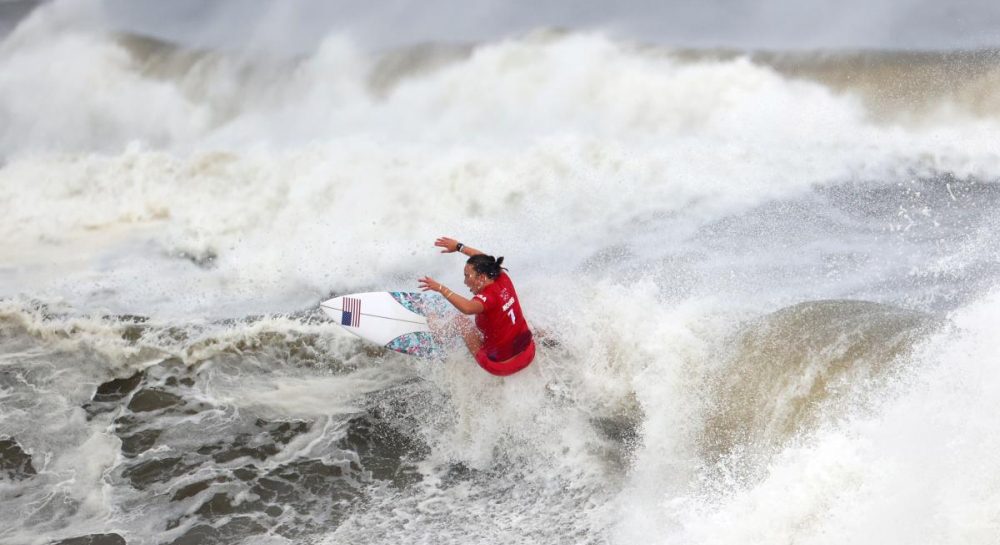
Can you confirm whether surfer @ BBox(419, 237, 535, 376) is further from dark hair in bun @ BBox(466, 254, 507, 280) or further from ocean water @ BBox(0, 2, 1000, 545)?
ocean water @ BBox(0, 2, 1000, 545)

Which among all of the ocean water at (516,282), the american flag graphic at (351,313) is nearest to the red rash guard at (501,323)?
the ocean water at (516,282)

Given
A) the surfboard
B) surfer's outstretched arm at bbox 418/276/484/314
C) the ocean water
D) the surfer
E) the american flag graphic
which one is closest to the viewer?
the ocean water

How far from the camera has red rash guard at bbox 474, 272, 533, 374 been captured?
20.9ft

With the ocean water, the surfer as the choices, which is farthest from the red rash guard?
the ocean water

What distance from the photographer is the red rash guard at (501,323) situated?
6355mm

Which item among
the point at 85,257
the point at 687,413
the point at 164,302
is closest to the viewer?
the point at 687,413

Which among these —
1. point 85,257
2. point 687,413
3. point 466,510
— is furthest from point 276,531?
point 85,257

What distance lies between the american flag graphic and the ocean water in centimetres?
45

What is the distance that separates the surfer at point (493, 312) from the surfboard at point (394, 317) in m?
0.59

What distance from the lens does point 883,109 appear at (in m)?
10.8

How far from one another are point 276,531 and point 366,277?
10.7 ft

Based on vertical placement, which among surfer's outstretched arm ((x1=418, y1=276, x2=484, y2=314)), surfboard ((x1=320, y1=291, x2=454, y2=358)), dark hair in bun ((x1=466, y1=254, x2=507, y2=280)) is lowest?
surfboard ((x1=320, y1=291, x2=454, y2=358))

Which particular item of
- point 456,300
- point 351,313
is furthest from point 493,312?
point 351,313

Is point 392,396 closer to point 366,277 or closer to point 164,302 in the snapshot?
point 366,277
